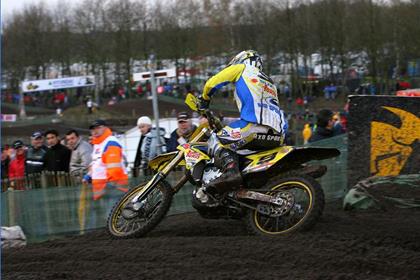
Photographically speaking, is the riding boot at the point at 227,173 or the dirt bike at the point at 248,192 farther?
the riding boot at the point at 227,173

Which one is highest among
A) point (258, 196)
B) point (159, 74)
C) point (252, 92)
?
point (159, 74)

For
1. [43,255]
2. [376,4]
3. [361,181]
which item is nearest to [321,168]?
[361,181]

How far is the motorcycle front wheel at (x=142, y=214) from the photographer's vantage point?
7102mm

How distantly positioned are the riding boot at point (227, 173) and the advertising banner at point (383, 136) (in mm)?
2548

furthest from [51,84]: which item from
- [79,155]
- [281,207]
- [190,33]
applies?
[281,207]

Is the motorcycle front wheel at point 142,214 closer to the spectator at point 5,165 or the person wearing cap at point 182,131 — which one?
the person wearing cap at point 182,131

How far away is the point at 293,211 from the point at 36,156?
18.7 feet

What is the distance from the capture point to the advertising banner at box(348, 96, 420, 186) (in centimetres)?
852

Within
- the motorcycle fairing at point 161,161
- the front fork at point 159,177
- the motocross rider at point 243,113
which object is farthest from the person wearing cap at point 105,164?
the motocross rider at point 243,113

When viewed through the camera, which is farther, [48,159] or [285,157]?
[48,159]

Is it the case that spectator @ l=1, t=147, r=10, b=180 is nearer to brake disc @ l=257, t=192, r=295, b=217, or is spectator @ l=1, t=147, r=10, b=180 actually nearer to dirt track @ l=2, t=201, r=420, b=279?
dirt track @ l=2, t=201, r=420, b=279

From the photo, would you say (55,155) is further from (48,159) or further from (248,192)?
(248,192)

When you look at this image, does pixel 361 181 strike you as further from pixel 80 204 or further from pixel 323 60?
pixel 323 60

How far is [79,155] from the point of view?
985 centimetres
